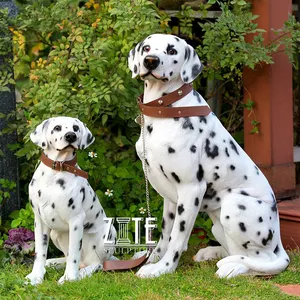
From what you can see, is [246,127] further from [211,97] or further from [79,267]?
[79,267]

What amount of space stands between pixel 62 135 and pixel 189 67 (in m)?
1.00

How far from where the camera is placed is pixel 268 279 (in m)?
5.14

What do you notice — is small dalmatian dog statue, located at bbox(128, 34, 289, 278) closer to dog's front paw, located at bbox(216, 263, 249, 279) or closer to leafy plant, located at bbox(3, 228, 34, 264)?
dog's front paw, located at bbox(216, 263, 249, 279)

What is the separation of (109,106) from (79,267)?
5.54 feet

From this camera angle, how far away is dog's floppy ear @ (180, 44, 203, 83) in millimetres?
4941

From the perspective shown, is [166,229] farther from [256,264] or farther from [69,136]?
[69,136]

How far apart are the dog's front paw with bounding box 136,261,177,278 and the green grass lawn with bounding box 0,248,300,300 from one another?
52 mm

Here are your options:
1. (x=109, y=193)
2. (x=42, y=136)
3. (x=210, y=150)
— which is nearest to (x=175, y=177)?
(x=210, y=150)

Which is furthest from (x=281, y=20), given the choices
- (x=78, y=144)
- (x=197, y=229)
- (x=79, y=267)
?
(x=79, y=267)

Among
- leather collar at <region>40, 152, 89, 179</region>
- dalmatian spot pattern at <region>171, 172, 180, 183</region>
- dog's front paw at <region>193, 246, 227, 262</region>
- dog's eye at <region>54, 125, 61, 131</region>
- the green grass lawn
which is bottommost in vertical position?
the green grass lawn

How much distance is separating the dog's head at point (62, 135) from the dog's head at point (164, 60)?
0.58 metres

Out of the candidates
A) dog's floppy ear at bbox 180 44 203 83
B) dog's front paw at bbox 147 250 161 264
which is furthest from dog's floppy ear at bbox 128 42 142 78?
dog's front paw at bbox 147 250 161 264

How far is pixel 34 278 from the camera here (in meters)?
5.06

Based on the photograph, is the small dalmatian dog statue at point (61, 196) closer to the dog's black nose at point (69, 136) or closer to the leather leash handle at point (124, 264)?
the dog's black nose at point (69, 136)
